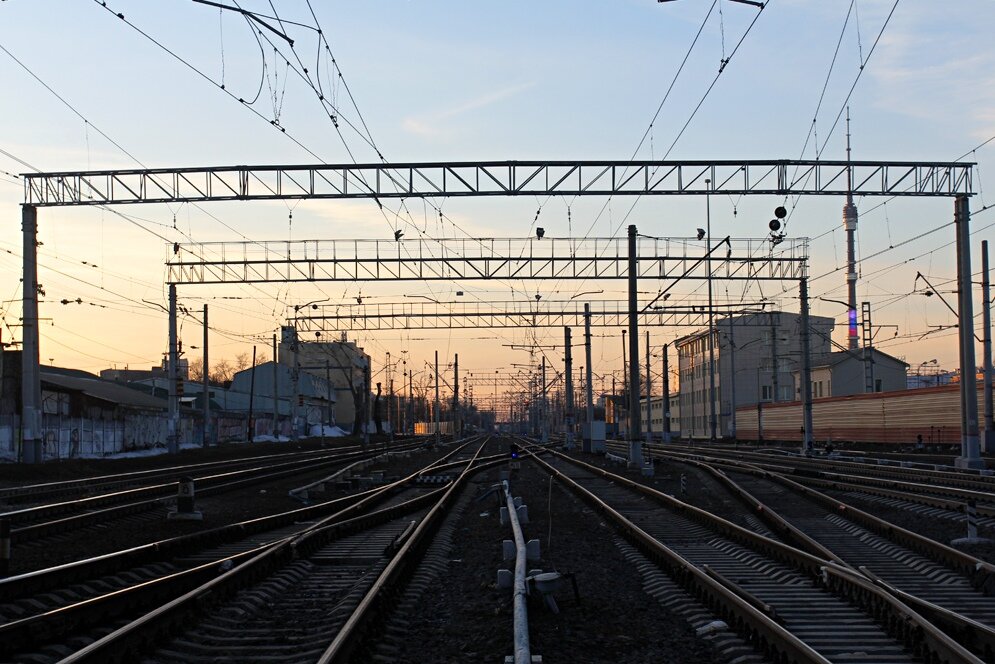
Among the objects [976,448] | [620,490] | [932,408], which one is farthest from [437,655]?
[932,408]

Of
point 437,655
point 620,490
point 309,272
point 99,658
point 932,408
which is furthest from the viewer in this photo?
point 932,408

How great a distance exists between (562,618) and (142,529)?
10.6m

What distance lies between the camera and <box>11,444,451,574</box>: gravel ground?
14344 millimetres

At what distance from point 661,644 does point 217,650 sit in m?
3.73

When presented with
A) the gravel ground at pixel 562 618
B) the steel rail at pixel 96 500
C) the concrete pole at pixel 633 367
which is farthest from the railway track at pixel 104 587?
the concrete pole at pixel 633 367

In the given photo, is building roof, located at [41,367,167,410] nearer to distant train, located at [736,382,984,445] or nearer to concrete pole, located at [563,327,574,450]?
concrete pole, located at [563,327,574,450]

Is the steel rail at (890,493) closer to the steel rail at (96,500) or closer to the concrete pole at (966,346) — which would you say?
the concrete pole at (966,346)

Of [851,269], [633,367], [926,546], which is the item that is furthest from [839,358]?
[926,546]

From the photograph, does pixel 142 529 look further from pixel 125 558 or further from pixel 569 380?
pixel 569 380

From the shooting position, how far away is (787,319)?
99312 mm

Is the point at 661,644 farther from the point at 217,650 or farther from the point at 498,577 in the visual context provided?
the point at 217,650

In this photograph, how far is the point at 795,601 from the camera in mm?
10555

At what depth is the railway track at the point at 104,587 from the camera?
852 centimetres

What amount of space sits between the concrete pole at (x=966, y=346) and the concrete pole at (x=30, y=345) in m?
28.1
